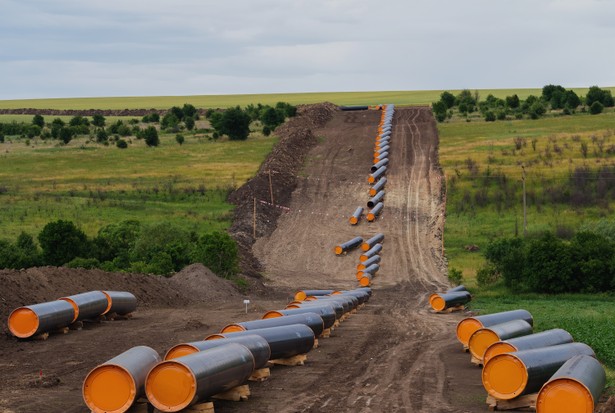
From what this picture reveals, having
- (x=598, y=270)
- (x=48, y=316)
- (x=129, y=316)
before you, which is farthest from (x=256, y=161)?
(x=48, y=316)

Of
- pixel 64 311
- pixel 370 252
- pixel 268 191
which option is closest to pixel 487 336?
pixel 64 311

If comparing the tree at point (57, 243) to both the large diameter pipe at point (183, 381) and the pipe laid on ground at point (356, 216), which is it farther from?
the large diameter pipe at point (183, 381)

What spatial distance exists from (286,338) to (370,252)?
3370cm

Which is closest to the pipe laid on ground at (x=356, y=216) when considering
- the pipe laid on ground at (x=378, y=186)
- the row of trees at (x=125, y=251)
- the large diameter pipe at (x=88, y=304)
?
the pipe laid on ground at (x=378, y=186)

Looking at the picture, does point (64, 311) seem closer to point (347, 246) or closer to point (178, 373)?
point (178, 373)

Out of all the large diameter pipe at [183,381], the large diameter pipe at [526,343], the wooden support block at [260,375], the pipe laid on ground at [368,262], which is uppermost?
the large diameter pipe at [183,381]

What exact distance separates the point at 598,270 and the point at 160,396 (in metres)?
33.9

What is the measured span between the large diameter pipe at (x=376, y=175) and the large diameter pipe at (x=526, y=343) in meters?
50.7

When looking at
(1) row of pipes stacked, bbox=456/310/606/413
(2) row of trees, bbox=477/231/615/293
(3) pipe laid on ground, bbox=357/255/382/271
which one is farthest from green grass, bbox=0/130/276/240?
(1) row of pipes stacked, bbox=456/310/606/413

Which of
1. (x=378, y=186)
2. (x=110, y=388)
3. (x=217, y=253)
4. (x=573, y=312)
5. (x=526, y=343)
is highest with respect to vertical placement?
(x=110, y=388)

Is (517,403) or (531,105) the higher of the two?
(531,105)

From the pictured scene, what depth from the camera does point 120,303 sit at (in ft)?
114

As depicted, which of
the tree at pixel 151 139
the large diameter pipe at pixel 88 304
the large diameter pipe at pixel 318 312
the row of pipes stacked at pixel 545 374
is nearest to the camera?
the row of pipes stacked at pixel 545 374

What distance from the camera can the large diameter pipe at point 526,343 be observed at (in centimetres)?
2119
